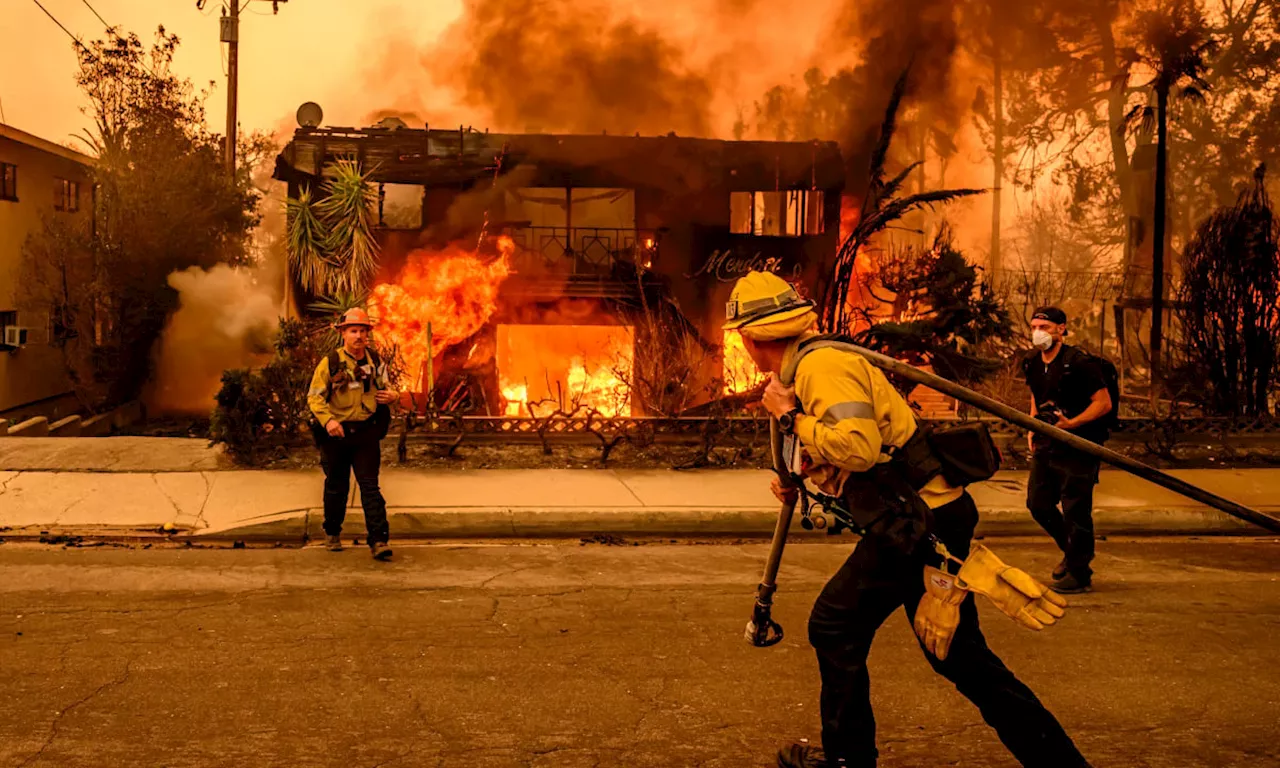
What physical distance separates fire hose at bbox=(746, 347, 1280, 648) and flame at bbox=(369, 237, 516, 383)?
13385 mm

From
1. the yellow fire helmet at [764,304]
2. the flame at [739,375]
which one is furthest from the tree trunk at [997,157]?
the yellow fire helmet at [764,304]

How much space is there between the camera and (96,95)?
77.9 ft

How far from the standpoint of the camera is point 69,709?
470cm

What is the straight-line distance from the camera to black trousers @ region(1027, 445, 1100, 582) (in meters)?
6.91

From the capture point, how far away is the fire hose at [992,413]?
3.82m

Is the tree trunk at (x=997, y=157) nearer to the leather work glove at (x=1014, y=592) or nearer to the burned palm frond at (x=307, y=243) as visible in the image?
the burned palm frond at (x=307, y=243)

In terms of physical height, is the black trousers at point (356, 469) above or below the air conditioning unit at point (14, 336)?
below

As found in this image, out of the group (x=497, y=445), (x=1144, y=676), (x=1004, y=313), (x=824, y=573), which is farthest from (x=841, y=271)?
(x=1144, y=676)

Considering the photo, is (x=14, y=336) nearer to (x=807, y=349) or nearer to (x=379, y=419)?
(x=379, y=419)

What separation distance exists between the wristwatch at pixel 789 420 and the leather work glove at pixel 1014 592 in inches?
26.5

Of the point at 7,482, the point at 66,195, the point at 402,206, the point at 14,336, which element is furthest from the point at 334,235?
the point at 7,482

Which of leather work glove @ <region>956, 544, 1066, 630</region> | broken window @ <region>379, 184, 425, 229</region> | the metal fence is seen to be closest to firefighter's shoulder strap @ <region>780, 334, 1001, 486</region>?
leather work glove @ <region>956, 544, 1066, 630</region>

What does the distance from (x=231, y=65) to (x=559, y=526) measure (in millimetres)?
19873

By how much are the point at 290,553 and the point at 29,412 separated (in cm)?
1673
